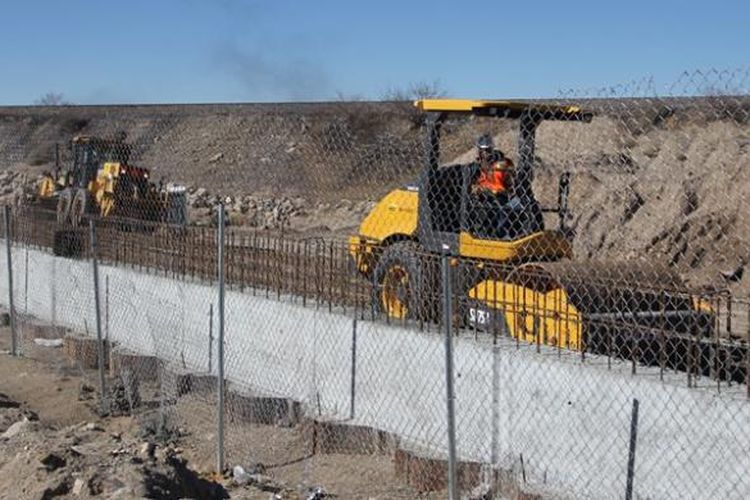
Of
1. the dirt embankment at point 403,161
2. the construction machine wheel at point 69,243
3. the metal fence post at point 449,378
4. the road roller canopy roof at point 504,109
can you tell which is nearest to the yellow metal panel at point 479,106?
the road roller canopy roof at point 504,109

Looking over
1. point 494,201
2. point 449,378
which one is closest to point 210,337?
point 494,201

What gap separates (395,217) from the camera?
12.9m

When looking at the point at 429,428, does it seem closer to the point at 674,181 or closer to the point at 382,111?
the point at 674,181

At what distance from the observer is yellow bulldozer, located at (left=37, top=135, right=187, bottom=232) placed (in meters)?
25.6

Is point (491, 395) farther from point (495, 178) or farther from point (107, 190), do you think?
point (107, 190)

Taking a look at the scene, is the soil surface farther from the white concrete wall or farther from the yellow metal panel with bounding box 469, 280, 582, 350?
the yellow metal panel with bounding box 469, 280, 582, 350

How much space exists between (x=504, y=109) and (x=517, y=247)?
1355 mm

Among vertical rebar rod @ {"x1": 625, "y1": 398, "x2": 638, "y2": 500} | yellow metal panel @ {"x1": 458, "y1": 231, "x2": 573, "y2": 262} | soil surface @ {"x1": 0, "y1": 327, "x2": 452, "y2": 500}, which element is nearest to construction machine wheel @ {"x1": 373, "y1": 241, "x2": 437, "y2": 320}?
yellow metal panel @ {"x1": 458, "y1": 231, "x2": 573, "y2": 262}

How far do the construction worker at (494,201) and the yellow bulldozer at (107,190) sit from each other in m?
13.5

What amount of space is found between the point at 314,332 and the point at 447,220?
180 centimetres

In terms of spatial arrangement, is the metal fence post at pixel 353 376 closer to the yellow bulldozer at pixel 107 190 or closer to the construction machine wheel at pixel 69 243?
the construction machine wheel at pixel 69 243

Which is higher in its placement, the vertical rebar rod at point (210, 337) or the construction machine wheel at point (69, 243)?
the construction machine wheel at point (69, 243)

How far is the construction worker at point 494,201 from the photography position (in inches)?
439

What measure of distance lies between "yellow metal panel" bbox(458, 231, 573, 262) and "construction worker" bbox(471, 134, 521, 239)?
0.40 feet
